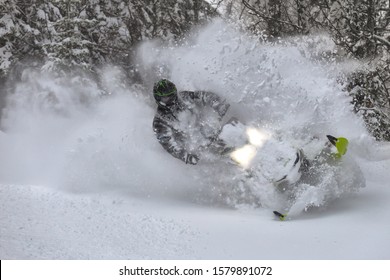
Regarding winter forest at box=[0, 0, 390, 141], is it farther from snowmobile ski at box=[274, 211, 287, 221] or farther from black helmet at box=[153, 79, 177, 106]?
snowmobile ski at box=[274, 211, 287, 221]

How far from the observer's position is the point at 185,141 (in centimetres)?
669

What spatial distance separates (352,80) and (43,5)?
9538 mm

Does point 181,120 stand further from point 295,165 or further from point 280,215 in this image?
point 280,215

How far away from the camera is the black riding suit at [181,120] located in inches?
254

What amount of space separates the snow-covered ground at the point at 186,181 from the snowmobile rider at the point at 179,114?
1.25ft

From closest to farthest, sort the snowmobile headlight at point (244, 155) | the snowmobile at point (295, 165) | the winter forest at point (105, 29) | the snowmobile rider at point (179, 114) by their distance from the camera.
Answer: the snowmobile at point (295, 165) → the snowmobile headlight at point (244, 155) → the snowmobile rider at point (179, 114) → the winter forest at point (105, 29)

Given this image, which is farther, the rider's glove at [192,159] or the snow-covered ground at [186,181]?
the rider's glove at [192,159]

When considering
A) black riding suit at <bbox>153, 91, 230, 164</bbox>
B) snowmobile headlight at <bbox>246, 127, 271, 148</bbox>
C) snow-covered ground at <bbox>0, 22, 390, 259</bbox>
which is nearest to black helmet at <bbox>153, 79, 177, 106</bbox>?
black riding suit at <bbox>153, 91, 230, 164</bbox>

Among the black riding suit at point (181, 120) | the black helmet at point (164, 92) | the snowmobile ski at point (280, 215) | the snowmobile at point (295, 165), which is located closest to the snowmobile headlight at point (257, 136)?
the snowmobile at point (295, 165)

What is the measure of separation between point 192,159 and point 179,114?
1021mm

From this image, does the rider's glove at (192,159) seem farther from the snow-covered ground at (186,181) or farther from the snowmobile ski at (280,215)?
the snowmobile ski at (280,215)

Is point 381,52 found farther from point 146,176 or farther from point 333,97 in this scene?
point 146,176

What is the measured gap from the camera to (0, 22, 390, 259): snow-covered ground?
431cm

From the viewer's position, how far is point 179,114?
6.85 meters
